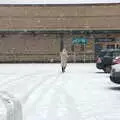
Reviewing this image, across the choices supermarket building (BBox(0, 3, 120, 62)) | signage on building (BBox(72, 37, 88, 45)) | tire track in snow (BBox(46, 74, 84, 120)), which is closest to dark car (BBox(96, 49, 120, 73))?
tire track in snow (BBox(46, 74, 84, 120))

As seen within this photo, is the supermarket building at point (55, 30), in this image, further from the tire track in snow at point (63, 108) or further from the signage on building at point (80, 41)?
the tire track in snow at point (63, 108)

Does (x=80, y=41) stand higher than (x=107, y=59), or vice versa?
(x=80, y=41)

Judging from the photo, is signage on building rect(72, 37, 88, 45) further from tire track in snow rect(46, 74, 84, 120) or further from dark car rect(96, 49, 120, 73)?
tire track in snow rect(46, 74, 84, 120)

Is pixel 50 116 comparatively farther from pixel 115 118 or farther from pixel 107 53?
pixel 107 53

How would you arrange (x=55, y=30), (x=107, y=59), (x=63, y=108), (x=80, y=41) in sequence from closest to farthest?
(x=63, y=108) < (x=107, y=59) < (x=80, y=41) < (x=55, y=30)

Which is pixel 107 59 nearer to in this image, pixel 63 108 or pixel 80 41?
pixel 63 108

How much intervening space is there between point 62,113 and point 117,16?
2238 inches

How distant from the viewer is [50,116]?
13.0 metres

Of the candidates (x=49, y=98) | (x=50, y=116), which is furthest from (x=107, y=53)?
(x=50, y=116)

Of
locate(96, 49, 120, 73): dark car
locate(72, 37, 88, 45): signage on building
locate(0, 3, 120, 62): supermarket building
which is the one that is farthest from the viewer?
locate(72, 37, 88, 45): signage on building

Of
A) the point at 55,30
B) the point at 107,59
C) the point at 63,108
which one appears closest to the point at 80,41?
the point at 55,30

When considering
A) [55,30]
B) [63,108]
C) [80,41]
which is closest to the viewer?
[63,108]

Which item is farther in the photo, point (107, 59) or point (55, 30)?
point (55, 30)

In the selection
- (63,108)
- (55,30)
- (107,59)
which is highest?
(55,30)
